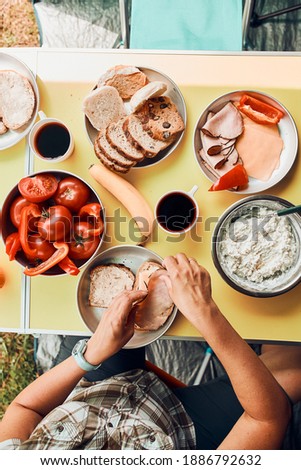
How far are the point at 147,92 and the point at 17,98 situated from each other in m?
0.35

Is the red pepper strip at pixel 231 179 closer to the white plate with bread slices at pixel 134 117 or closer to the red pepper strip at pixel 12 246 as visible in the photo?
the white plate with bread slices at pixel 134 117

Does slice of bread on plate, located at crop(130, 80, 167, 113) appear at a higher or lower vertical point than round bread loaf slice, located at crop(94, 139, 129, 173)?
higher

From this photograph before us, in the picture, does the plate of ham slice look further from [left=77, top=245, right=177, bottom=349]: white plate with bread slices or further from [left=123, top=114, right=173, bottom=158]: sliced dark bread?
[left=77, top=245, right=177, bottom=349]: white plate with bread slices

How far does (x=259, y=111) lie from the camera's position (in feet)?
3.62

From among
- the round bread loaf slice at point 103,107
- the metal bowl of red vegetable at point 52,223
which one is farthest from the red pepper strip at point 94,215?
the round bread loaf slice at point 103,107

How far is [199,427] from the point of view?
1259 mm

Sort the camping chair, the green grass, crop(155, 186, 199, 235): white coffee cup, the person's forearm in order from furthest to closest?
the green grass → the camping chair → crop(155, 186, 199, 235): white coffee cup → the person's forearm

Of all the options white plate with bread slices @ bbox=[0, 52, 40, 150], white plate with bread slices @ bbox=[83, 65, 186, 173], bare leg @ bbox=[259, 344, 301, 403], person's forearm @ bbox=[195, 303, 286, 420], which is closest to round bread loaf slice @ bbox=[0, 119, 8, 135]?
white plate with bread slices @ bbox=[0, 52, 40, 150]

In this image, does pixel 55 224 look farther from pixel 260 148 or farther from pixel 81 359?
pixel 260 148

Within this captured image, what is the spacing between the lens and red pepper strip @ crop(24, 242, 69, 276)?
1040mm

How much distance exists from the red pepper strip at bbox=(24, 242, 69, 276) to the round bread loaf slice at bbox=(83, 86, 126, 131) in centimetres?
33

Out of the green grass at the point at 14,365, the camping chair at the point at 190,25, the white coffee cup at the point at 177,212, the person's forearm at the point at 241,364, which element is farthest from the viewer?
the green grass at the point at 14,365

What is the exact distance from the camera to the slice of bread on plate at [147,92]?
1.08 meters

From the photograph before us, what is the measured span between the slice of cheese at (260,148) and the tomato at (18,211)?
0.56m
